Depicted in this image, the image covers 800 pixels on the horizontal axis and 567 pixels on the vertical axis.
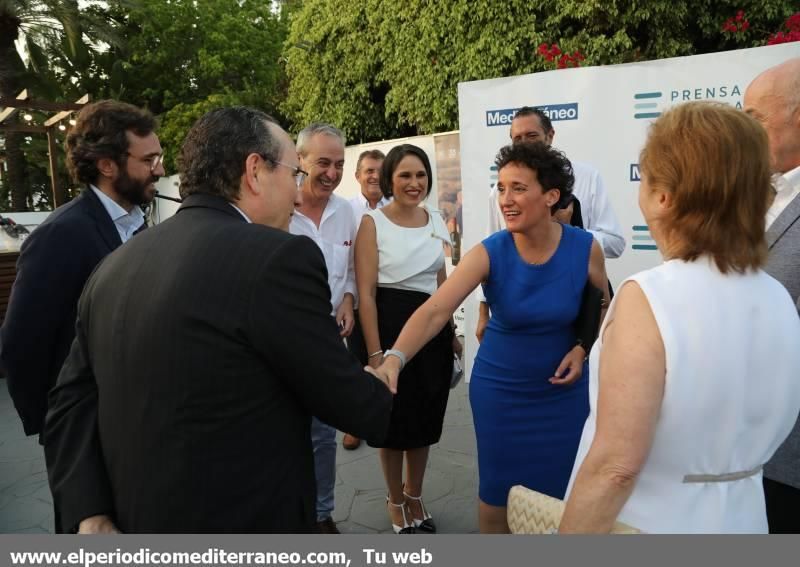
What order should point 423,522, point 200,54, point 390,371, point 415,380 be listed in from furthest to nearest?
1. point 200,54
2. point 423,522
3. point 415,380
4. point 390,371

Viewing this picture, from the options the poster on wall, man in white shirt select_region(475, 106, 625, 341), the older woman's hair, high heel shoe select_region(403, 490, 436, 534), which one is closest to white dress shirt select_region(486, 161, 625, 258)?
man in white shirt select_region(475, 106, 625, 341)

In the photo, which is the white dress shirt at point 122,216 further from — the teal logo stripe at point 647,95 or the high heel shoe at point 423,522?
the teal logo stripe at point 647,95

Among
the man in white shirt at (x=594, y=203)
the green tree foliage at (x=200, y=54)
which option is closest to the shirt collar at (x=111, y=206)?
the man in white shirt at (x=594, y=203)

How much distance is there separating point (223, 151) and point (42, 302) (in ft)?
4.17

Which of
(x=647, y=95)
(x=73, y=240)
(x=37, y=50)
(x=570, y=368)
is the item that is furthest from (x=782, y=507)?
(x=37, y=50)

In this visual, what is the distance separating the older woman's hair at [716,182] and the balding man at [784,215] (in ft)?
1.69

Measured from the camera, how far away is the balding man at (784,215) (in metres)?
1.71

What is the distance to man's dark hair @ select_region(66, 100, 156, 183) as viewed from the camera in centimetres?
264

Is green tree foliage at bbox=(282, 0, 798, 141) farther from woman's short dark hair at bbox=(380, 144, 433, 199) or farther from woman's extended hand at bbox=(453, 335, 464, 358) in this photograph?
woman's extended hand at bbox=(453, 335, 464, 358)

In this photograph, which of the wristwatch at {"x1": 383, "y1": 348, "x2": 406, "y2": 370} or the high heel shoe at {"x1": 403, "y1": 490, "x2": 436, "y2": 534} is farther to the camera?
the high heel shoe at {"x1": 403, "y1": 490, "x2": 436, "y2": 534}

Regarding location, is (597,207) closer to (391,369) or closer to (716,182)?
(391,369)

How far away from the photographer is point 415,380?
3.40 metres

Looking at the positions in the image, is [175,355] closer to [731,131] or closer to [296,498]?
[296,498]

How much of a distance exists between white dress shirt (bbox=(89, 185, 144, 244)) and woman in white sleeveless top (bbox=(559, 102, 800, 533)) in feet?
7.07
